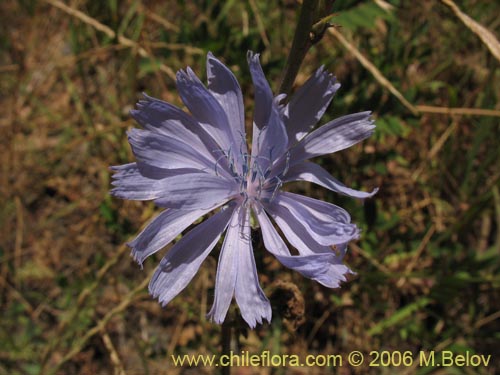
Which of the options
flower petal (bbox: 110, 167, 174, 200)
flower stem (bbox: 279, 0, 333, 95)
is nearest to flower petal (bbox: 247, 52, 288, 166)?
flower stem (bbox: 279, 0, 333, 95)

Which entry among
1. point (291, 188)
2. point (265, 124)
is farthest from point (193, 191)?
point (291, 188)

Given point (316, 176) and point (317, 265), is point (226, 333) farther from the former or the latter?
point (316, 176)

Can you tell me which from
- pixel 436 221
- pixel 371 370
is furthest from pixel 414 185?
pixel 371 370

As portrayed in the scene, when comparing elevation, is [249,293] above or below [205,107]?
below

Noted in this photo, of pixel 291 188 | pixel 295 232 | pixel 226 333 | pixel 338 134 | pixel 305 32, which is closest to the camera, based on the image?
pixel 305 32

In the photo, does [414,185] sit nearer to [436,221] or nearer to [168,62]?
[436,221]

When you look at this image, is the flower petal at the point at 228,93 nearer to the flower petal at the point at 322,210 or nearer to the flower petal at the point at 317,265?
the flower petal at the point at 322,210

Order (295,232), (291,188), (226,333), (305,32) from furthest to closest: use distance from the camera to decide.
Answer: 1. (291,188)
2. (226,333)
3. (295,232)
4. (305,32)

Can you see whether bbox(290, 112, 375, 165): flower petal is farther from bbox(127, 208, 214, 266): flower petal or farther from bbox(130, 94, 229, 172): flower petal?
bbox(127, 208, 214, 266): flower petal
